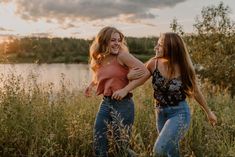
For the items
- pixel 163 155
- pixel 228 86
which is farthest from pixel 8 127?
pixel 228 86

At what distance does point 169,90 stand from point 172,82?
83 millimetres

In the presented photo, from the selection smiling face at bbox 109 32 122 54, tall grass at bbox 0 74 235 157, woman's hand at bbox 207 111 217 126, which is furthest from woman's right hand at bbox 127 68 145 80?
woman's hand at bbox 207 111 217 126

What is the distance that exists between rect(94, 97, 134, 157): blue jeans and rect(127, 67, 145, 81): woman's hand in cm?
23

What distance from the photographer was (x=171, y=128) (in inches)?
180

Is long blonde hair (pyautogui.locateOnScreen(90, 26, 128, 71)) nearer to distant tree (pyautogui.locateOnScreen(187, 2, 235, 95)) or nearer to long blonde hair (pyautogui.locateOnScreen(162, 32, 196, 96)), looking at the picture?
long blonde hair (pyautogui.locateOnScreen(162, 32, 196, 96))

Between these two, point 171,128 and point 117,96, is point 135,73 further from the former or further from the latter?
point 171,128

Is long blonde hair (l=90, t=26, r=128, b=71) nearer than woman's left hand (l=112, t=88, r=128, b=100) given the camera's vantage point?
No

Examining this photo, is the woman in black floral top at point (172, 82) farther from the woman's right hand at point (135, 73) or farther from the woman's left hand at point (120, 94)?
the woman's left hand at point (120, 94)

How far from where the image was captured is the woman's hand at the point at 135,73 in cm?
468

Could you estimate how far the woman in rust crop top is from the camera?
4.74 m

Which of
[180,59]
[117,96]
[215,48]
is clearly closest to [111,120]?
[117,96]

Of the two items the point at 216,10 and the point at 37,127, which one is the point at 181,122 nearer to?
the point at 37,127

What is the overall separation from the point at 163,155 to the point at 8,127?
1934 millimetres

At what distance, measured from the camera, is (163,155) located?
177 inches
